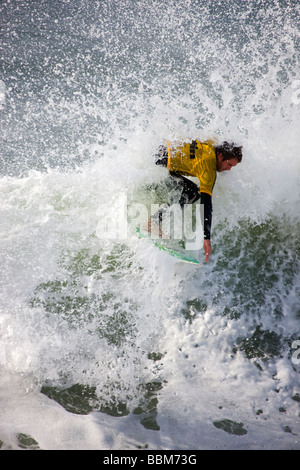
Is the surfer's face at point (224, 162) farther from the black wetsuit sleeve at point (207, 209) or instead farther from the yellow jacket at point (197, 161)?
the black wetsuit sleeve at point (207, 209)

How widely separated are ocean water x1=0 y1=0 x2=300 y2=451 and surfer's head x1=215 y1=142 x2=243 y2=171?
0.58m

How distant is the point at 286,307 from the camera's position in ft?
10.2

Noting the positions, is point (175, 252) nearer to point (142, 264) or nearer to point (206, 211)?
point (142, 264)

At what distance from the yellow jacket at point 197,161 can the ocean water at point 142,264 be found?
34 cm

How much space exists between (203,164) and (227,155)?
0.28m

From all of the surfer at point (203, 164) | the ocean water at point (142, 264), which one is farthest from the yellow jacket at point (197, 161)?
the ocean water at point (142, 264)

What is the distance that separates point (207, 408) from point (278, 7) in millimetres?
8309

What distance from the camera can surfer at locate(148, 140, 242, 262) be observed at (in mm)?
2838

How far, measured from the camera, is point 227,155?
9.62 ft

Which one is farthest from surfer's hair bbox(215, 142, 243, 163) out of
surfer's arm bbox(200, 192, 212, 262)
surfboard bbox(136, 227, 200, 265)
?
surfboard bbox(136, 227, 200, 265)

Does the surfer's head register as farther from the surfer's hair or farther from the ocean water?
the ocean water
